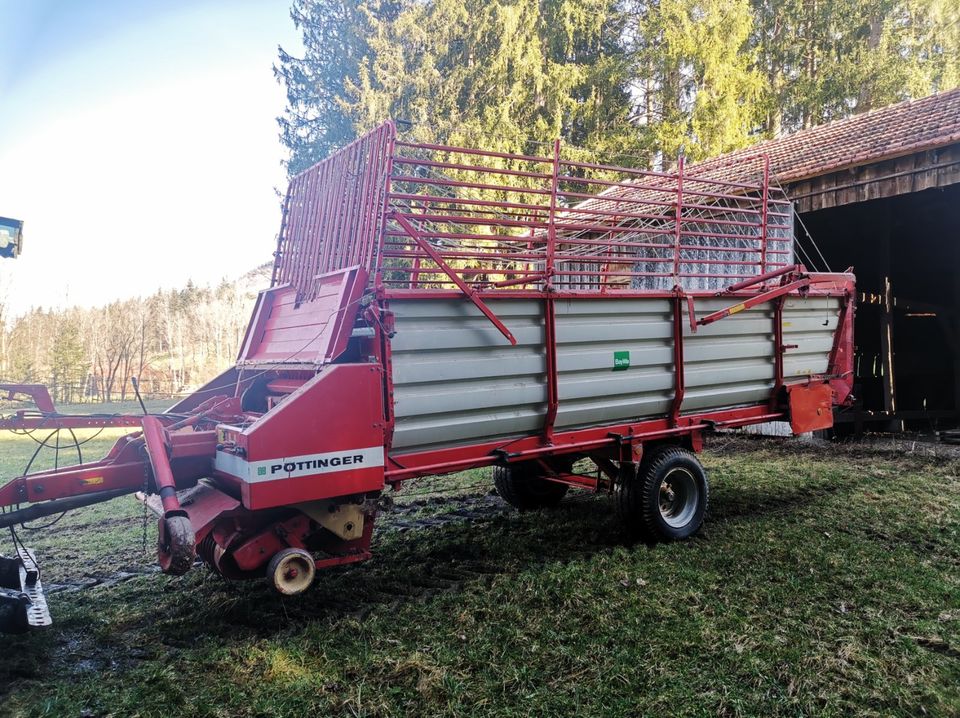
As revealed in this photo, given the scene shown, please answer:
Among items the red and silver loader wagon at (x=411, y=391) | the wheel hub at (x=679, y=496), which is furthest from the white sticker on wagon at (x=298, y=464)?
the wheel hub at (x=679, y=496)

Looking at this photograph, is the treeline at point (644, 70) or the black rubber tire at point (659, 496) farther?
the treeline at point (644, 70)

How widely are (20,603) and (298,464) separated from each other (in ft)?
5.17

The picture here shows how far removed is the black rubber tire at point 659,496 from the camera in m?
5.31

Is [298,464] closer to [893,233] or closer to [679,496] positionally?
[679,496]

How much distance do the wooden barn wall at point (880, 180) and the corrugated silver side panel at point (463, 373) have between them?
638cm

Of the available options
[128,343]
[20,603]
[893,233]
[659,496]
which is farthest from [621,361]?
[128,343]

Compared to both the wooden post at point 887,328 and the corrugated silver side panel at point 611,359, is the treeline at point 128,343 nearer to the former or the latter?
the corrugated silver side panel at point 611,359

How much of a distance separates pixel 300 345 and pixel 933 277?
1255cm

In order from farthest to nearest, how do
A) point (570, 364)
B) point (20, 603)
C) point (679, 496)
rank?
point (679, 496) < point (570, 364) < point (20, 603)

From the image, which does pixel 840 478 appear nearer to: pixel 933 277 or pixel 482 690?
pixel 482 690

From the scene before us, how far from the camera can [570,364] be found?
4906 millimetres

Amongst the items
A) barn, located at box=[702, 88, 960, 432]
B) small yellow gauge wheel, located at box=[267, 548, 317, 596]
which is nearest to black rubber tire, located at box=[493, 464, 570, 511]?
small yellow gauge wheel, located at box=[267, 548, 317, 596]

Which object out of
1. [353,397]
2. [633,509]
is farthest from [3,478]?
[633,509]

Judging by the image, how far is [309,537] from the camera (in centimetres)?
410
